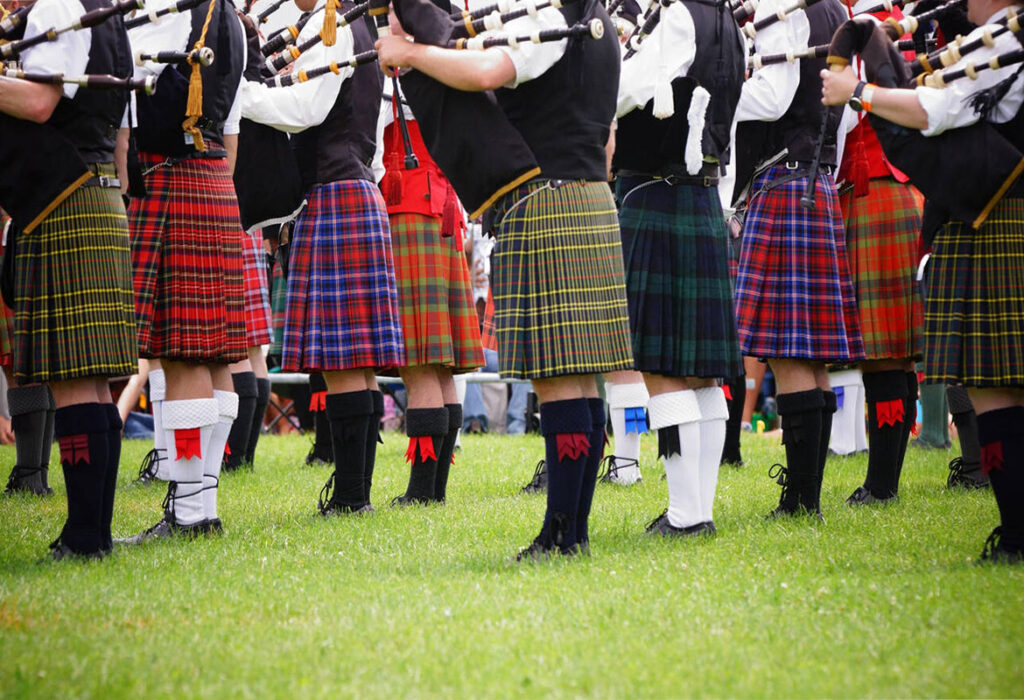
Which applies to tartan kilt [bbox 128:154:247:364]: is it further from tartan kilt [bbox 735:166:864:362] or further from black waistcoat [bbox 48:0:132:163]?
tartan kilt [bbox 735:166:864:362]

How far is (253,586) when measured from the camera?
9.44 feet

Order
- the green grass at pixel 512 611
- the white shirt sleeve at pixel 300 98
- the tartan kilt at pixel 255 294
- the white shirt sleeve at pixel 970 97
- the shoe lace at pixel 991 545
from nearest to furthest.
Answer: the green grass at pixel 512 611
the white shirt sleeve at pixel 970 97
the shoe lace at pixel 991 545
the white shirt sleeve at pixel 300 98
the tartan kilt at pixel 255 294

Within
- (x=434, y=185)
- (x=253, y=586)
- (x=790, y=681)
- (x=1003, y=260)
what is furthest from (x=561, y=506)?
(x=434, y=185)

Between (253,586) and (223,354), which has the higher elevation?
(223,354)

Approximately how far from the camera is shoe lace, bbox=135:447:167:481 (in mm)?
5078

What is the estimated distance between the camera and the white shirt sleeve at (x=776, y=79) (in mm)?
3816

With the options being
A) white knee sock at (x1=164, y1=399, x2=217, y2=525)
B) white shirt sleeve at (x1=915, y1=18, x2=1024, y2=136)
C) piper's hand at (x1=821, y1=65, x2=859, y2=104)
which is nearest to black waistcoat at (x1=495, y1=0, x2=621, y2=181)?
piper's hand at (x1=821, y1=65, x2=859, y2=104)

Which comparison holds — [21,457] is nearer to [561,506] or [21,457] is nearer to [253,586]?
[253,586]

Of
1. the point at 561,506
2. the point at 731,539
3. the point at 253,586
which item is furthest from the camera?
the point at 731,539

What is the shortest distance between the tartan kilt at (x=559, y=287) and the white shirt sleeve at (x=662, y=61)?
381mm

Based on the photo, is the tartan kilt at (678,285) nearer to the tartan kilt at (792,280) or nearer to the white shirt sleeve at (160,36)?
the tartan kilt at (792,280)

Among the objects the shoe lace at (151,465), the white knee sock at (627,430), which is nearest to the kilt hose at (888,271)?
the white knee sock at (627,430)

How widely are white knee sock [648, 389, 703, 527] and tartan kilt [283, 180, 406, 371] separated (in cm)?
112

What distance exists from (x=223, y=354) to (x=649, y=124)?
1.61 metres
